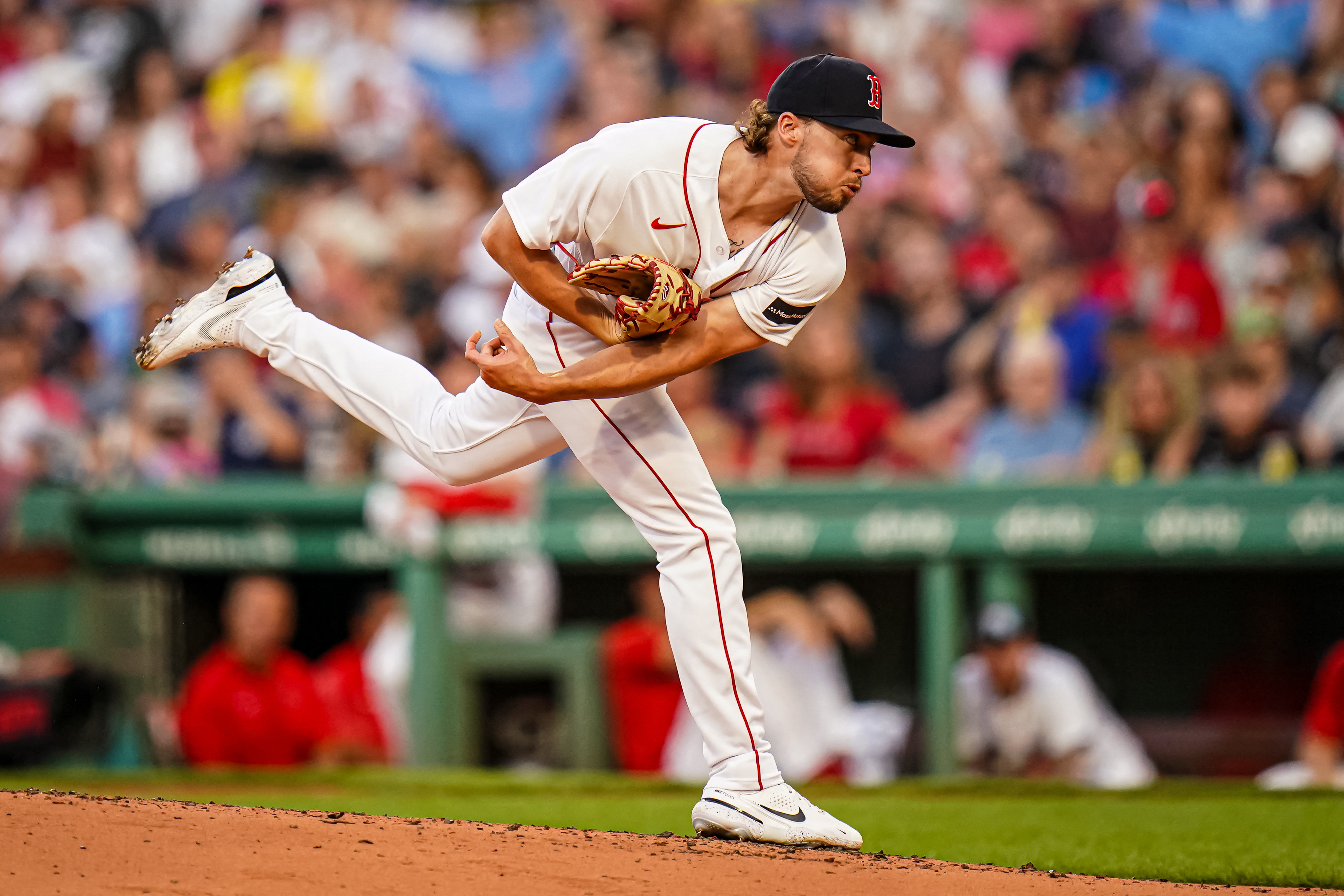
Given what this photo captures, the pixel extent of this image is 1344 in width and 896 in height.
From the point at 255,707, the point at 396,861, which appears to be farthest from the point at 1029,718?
the point at 396,861

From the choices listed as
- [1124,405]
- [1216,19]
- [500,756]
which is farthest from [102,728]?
[1216,19]

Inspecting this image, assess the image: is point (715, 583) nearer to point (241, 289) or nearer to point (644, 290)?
point (644, 290)

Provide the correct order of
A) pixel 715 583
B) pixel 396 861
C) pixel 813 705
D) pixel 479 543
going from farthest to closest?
pixel 479 543
pixel 813 705
pixel 715 583
pixel 396 861

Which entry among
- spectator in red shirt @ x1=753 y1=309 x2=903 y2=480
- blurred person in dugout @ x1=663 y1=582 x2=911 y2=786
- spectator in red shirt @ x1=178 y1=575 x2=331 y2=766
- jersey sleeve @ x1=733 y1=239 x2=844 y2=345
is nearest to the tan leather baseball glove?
jersey sleeve @ x1=733 y1=239 x2=844 y2=345

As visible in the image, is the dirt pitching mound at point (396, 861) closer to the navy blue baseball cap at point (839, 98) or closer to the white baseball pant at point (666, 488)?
the white baseball pant at point (666, 488)

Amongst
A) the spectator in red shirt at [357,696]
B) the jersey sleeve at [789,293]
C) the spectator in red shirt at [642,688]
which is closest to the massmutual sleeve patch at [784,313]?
the jersey sleeve at [789,293]

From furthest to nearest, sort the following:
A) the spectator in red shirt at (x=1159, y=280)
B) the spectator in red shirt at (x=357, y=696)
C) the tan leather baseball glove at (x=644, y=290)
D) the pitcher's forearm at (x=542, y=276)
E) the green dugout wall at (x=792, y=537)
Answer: the spectator in red shirt at (x=1159, y=280), the spectator in red shirt at (x=357, y=696), the green dugout wall at (x=792, y=537), the pitcher's forearm at (x=542, y=276), the tan leather baseball glove at (x=644, y=290)

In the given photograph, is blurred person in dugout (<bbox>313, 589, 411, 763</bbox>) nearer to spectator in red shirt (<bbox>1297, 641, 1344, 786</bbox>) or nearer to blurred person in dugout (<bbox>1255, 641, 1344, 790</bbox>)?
blurred person in dugout (<bbox>1255, 641, 1344, 790</bbox>)
